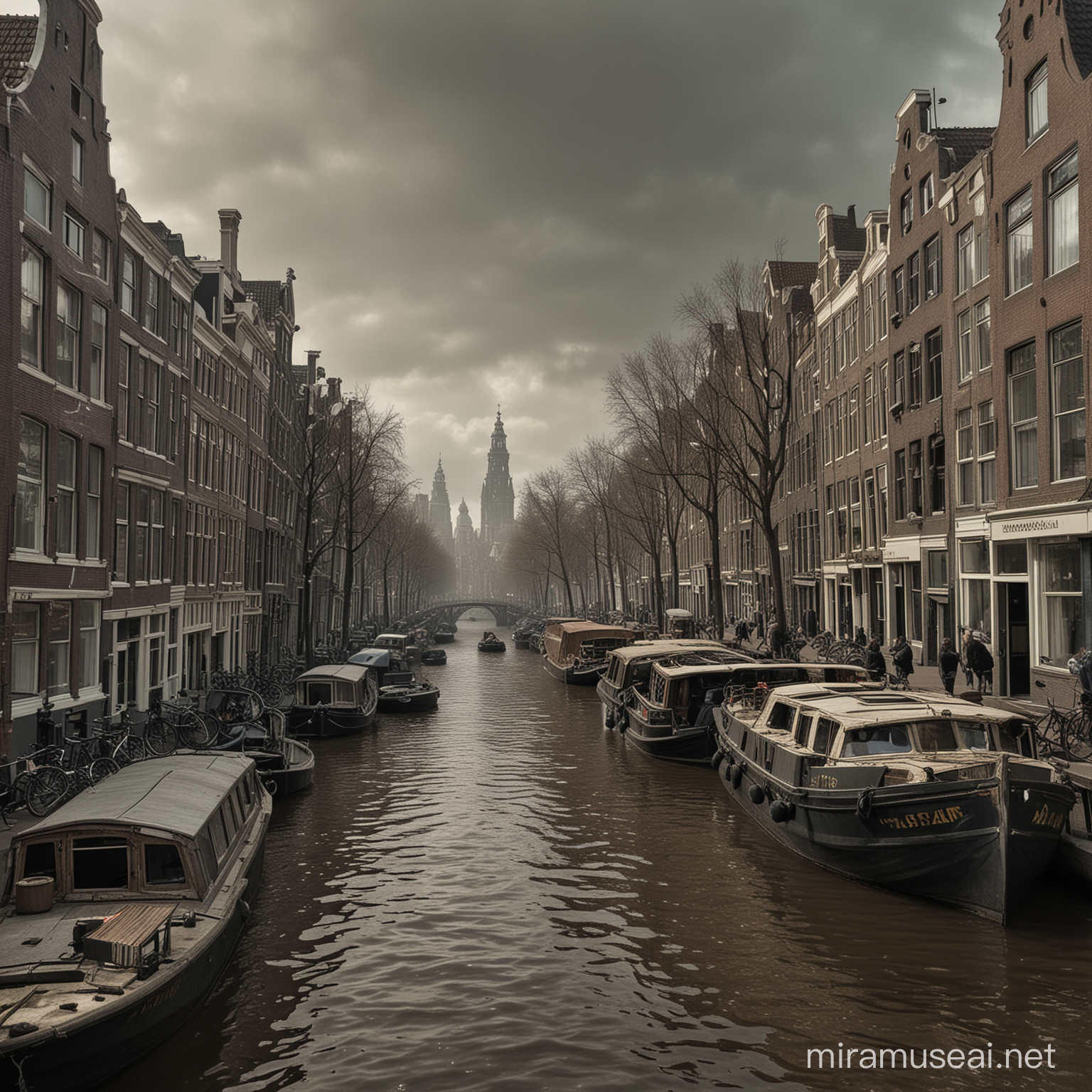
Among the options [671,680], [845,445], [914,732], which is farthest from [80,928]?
[845,445]

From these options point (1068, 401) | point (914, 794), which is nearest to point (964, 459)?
point (1068, 401)

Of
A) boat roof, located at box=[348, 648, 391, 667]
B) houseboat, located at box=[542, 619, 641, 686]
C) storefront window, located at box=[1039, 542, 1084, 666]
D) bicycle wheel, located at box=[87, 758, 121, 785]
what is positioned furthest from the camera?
houseboat, located at box=[542, 619, 641, 686]

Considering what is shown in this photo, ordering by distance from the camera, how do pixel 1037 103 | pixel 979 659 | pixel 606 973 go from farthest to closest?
pixel 979 659 → pixel 1037 103 → pixel 606 973

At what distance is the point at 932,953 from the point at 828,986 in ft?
5.96

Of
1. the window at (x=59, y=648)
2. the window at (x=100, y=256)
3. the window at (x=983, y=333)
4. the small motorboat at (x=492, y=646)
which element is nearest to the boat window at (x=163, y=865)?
the window at (x=59, y=648)

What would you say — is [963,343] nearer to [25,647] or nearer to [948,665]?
[948,665]

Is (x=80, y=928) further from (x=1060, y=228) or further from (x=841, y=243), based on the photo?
(x=841, y=243)

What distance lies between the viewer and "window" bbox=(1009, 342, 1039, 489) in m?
25.5

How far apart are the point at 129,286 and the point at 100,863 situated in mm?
23224

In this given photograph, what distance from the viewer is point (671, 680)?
2773 cm

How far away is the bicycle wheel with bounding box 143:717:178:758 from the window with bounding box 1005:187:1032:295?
2568cm

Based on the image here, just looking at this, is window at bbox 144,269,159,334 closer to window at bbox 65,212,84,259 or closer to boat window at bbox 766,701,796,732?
window at bbox 65,212,84,259

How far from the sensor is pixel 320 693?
113 feet

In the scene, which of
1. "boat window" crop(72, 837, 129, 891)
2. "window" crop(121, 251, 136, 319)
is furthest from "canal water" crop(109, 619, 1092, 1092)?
"window" crop(121, 251, 136, 319)
